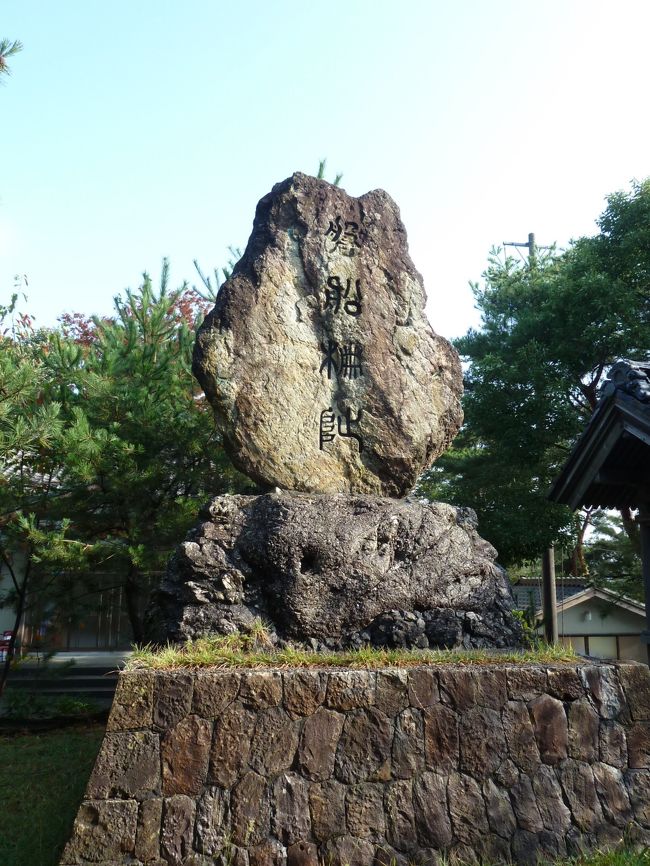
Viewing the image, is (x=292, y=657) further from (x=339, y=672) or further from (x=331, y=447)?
(x=331, y=447)

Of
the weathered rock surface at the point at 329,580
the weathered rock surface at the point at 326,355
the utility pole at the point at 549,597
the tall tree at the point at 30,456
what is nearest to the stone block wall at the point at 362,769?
the weathered rock surface at the point at 329,580

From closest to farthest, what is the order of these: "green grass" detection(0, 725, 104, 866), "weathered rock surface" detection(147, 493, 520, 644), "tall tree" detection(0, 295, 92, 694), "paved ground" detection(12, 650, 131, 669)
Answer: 1. "green grass" detection(0, 725, 104, 866)
2. "weathered rock surface" detection(147, 493, 520, 644)
3. "tall tree" detection(0, 295, 92, 694)
4. "paved ground" detection(12, 650, 131, 669)

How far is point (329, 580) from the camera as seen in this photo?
5.39m

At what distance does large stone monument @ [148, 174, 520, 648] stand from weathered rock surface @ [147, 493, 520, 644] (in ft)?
0.04

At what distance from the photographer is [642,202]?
1243 cm

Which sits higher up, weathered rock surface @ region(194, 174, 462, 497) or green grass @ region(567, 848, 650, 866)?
weathered rock surface @ region(194, 174, 462, 497)

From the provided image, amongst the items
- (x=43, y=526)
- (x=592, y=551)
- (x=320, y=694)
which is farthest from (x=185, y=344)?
(x=592, y=551)

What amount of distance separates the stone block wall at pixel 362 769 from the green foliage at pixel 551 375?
777 centimetres

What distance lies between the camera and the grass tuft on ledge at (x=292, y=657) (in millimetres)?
4461

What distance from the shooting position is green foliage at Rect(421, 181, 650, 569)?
1234 cm

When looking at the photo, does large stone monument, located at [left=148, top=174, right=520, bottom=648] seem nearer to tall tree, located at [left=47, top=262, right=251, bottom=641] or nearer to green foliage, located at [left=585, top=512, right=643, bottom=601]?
tall tree, located at [left=47, top=262, right=251, bottom=641]

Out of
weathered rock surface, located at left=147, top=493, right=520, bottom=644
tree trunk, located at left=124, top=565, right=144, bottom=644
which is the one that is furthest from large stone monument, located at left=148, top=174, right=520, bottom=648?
tree trunk, located at left=124, top=565, right=144, bottom=644

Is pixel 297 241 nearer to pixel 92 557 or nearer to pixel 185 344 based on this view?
pixel 185 344

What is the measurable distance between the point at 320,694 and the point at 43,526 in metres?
6.26
